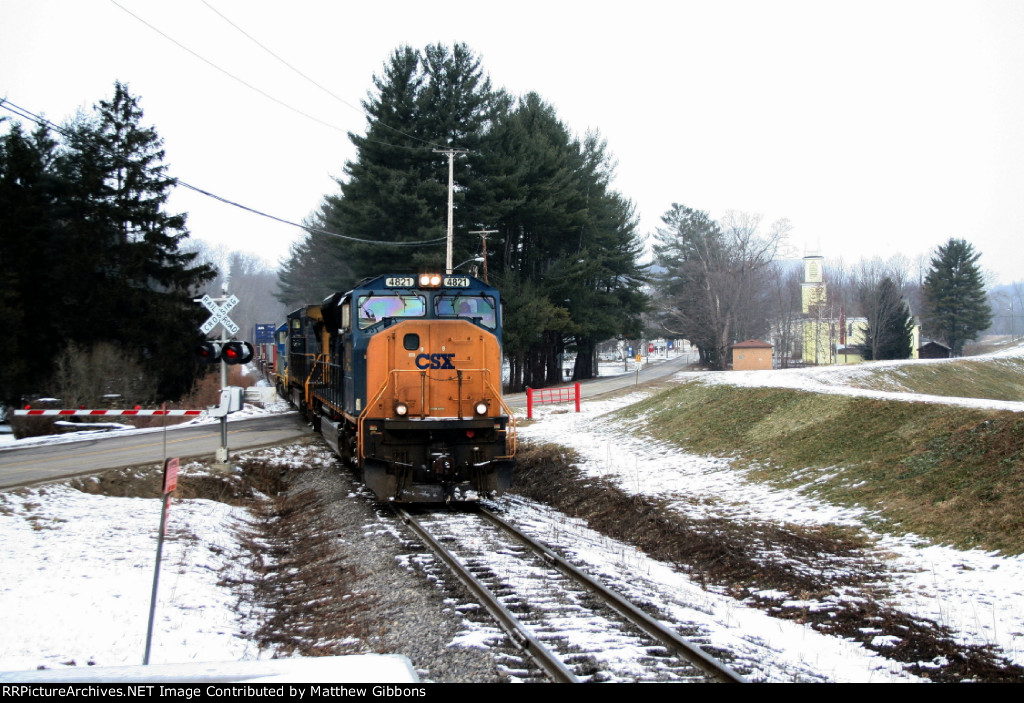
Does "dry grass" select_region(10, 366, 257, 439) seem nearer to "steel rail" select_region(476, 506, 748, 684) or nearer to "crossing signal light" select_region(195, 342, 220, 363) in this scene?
"crossing signal light" select_region(195, 342, 220, 363)

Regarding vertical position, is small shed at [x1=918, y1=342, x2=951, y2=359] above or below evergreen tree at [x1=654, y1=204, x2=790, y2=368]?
below

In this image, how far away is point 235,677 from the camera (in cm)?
265

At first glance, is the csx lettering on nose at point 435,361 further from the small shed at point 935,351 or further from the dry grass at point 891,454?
the small shed at point 935,351

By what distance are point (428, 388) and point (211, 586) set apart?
4.78 meters

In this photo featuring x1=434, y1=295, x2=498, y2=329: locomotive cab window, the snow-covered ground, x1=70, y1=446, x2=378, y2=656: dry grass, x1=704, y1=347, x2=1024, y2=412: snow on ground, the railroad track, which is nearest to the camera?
the railroad track

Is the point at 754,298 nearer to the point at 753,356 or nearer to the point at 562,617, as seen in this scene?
the point at 753,356

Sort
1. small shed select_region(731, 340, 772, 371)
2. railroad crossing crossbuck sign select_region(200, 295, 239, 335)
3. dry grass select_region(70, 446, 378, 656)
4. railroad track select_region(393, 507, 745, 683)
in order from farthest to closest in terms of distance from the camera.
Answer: small shed select_region(731, 340, 772, 371), railroad crossing crossbuck sign select_region(200, 295, 239, 335), dry grass select_region(70, 446, 378, 656), railroad track select_region(393, 507, 745, 683)

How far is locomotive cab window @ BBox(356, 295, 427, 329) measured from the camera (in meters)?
13.2

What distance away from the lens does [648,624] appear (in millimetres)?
6914

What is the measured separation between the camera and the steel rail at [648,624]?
5832mm

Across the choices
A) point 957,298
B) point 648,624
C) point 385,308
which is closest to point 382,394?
point 385,308

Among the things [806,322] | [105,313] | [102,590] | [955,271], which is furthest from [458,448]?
[955,271]

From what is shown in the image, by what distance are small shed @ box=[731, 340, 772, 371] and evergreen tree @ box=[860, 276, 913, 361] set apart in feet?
71.1

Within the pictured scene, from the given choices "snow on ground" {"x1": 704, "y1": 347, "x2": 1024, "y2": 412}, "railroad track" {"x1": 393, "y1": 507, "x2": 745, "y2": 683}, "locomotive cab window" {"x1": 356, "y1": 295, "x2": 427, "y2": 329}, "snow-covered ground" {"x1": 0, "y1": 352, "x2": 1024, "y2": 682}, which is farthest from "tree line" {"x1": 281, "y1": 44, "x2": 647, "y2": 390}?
"railroad track" {"x1": 393, "y1": 507, "x2": 745, "y2": 683}
